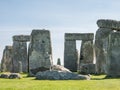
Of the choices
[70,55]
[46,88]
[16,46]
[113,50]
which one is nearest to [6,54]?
[16,46]

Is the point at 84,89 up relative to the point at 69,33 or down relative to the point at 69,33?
down

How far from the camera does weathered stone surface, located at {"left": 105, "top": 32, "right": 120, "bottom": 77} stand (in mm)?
24859

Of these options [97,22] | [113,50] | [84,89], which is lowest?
[84,89]

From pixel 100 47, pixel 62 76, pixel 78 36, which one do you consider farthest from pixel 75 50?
pixel 62 76

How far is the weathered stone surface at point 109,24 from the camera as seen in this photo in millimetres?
29291

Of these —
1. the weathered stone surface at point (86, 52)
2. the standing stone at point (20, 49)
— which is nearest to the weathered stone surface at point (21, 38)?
the standing stone at point (20, 49)

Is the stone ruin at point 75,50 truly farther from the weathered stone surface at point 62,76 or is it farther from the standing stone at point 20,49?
the weathered stone surface at point 62,76

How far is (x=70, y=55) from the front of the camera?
144 ft

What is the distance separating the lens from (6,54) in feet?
158

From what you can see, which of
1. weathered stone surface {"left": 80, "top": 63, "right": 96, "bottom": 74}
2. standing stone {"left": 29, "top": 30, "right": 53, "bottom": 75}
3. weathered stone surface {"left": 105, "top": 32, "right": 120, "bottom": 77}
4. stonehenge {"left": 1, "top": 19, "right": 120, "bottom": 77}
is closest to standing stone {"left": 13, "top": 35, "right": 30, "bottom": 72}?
stonehenge {"left": 1, "top": 19, "right": 120, "bottom": 77}

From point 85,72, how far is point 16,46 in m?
13.3

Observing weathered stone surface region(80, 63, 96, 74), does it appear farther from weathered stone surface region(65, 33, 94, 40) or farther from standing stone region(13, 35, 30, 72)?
standing stone region(13, 35, 30, 72)

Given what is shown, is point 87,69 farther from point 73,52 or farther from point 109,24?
point 73,52

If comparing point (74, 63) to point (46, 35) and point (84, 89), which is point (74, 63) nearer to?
point (46, 35)
